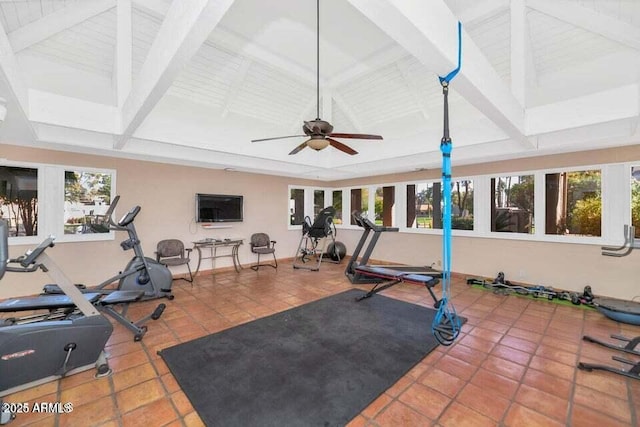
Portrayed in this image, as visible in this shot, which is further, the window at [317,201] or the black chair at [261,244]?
the window at [317,201]

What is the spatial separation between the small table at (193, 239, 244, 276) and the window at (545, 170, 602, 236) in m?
6.51

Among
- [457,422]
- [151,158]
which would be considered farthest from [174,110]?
[457,422]

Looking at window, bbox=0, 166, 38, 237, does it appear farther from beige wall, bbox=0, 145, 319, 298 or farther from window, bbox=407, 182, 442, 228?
window, bbox=407, 182, 442, 228

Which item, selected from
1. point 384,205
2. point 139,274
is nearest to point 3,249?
point 139,274

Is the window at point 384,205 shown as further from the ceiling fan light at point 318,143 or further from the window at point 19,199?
the window at point 19,199

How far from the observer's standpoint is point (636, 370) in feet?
7.75

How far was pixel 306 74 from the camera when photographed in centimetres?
499

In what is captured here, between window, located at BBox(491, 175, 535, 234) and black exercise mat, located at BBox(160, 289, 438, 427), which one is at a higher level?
window, located at BBox(491, 175, 535, 234)

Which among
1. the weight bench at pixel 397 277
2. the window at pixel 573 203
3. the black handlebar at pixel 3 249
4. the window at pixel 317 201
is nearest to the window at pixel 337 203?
the window at pixel 317 201

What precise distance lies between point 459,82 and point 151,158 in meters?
5.34

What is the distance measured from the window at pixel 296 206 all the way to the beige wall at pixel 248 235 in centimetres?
75

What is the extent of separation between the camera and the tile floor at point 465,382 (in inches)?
75.2

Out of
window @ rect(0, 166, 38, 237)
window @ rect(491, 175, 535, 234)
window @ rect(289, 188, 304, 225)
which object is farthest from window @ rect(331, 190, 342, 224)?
window @ rect(0, 166, 38, 237)

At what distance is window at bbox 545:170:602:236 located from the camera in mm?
4477
